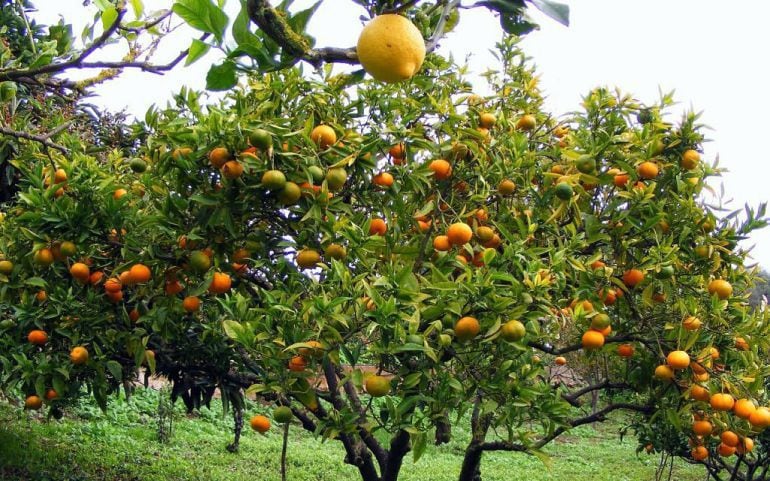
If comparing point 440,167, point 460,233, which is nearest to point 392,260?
point 460,233

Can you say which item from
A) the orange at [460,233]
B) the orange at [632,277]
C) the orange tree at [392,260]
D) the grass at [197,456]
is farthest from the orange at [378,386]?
the grass at [197,456]

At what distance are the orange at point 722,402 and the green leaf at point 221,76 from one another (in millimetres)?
2261

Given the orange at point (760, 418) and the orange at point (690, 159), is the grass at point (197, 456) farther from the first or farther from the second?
the orange at point (690, 159)

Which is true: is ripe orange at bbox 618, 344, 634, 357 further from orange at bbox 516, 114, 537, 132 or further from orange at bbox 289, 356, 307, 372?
orange at bbox 289, 356, 307, 372

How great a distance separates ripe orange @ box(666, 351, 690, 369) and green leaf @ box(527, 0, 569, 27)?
2110mm

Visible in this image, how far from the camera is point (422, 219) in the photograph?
2668 millimetres

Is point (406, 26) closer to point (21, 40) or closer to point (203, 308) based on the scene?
point (203, 308)

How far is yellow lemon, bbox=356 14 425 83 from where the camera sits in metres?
0.85

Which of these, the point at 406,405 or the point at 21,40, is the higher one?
the point at 21,40

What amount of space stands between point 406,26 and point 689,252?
2.14 metres

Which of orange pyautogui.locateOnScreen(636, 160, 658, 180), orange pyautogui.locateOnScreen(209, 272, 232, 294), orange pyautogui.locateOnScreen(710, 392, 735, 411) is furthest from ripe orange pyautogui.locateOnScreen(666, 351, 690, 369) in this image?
orange pyautogui.locateOnScreen(209, 272, 232, 294)

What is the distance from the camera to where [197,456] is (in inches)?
Answer: 226

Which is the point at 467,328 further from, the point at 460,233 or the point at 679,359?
the point at 679,359

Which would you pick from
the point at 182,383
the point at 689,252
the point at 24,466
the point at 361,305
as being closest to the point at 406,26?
the point at 361,305
